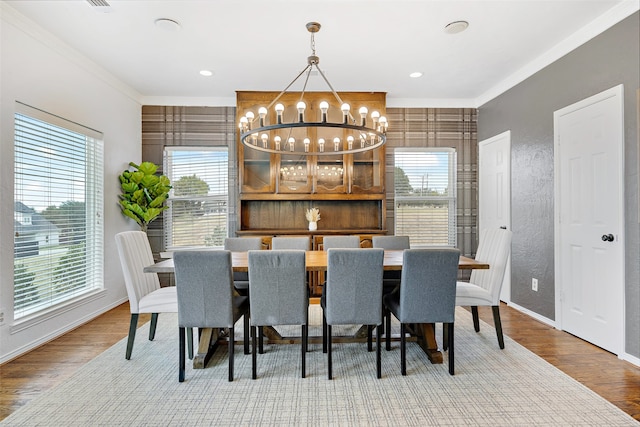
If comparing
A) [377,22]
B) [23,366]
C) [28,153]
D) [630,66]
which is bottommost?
[23,366]

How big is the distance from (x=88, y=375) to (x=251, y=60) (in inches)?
123

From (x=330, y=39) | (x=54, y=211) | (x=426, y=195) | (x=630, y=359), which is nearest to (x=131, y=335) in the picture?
(x=54, y=211)

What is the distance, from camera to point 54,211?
3164mm

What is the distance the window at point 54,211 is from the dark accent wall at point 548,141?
15.5 ft

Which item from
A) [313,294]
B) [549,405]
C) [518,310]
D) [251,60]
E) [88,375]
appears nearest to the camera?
[549,405]

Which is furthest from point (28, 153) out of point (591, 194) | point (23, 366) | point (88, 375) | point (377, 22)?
point (591, 194)

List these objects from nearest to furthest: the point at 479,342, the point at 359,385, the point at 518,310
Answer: the point at 359,385 → the point at 479,342 → the point at 518,310

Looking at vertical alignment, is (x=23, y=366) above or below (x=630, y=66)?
below

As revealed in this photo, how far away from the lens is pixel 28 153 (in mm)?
2879

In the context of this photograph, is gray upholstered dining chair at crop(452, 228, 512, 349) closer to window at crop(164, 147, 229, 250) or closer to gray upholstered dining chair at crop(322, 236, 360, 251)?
gray upholstered dining chair at crop(322, 236, 360, 251)

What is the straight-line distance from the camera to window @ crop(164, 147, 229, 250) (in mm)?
4828

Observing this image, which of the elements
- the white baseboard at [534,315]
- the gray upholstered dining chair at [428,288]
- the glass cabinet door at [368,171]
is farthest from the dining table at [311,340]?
the glass cabinet door at [368,171]

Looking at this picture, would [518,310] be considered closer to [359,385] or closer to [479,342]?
[479,342]

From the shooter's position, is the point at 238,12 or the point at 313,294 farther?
the point at 313,294
